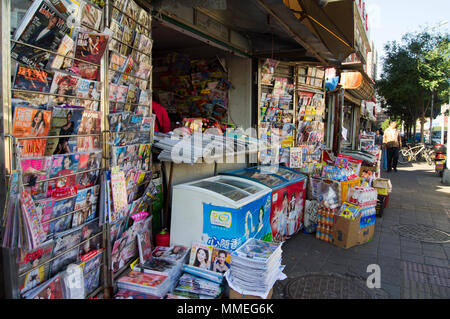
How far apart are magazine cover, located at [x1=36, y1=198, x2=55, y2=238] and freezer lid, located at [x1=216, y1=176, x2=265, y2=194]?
6.64 ft

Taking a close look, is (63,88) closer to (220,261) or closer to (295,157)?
(220,261)

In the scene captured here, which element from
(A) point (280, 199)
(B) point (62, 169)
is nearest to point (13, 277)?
(B) point (62, 169)

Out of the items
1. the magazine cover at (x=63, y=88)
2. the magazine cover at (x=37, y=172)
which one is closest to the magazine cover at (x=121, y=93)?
the magazine cover at (x=63, y=88)

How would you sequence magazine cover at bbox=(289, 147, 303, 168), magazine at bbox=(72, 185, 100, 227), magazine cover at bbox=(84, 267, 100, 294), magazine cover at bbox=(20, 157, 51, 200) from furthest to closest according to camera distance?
magazine cover at bbox=(289, 147, 303, 168)
magazine cover at bbox=(84, 267, 100, 294)
magazine at bbox=(72, 185, 100, 227)
magazine cover at bbox=(20, 157, 51, 200)

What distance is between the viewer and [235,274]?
2.57m

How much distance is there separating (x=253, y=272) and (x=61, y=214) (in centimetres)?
148

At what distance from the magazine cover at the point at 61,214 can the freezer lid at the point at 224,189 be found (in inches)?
53.9

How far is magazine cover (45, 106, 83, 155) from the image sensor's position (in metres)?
1.94

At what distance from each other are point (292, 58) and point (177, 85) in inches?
93.7

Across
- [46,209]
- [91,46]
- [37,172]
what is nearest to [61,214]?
[46,209]

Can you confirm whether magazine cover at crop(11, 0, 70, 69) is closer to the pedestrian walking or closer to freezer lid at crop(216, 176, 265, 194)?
freezer lid at crop(216, 176, 265, 194)

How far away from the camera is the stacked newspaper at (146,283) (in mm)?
2477

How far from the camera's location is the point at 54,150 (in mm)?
1979

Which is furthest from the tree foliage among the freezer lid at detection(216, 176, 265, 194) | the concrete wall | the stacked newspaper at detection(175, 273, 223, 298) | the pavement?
the stacked newspaper at detection(175, 273, 223, 298)
